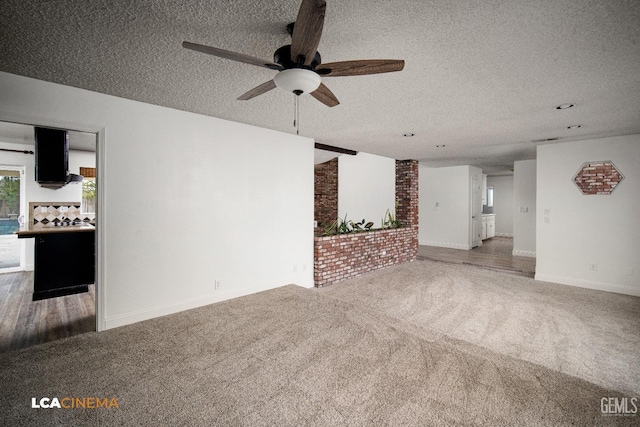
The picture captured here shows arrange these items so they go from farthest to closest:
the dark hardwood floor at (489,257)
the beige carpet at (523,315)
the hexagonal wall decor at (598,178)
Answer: the dark hardwood floor at (489,257)
the hexagonal wall decor at (598,178)
the beige carpet at (523,315)

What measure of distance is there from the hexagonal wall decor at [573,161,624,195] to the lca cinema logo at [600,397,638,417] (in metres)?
3.90

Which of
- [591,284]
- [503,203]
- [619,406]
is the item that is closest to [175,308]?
[619,406]

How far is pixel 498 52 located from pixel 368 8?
3.52ft

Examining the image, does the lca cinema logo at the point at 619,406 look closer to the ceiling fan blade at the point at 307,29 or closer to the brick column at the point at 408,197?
the ceiling fan blade at the point at 307,29

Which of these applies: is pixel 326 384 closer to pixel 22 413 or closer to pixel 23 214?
pixel 22 413

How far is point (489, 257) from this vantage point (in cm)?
683

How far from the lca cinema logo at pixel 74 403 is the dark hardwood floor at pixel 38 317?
127 cm

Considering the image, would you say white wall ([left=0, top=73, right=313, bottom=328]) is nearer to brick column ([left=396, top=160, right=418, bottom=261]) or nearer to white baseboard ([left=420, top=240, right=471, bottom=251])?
brick column ([left=396, top=160, right=418, bottom=261])

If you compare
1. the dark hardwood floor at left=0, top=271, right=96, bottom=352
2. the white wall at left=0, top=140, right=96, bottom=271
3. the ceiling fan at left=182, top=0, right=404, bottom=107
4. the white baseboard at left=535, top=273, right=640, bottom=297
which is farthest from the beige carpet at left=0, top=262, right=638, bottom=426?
the white wall at left=0, top=140, right=96, bottom=271

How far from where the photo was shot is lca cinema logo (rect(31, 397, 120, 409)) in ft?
5.63

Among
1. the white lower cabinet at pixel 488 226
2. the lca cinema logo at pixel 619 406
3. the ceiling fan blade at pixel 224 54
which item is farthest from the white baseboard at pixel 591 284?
the ceiling fan blade at pixel 224 54

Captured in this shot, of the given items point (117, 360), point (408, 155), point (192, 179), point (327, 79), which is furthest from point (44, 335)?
point (408, 155)

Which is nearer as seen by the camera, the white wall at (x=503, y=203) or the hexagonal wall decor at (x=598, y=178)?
the hexagonal wall decor at (x=598, y=178)

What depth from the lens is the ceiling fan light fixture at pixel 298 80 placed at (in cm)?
164
